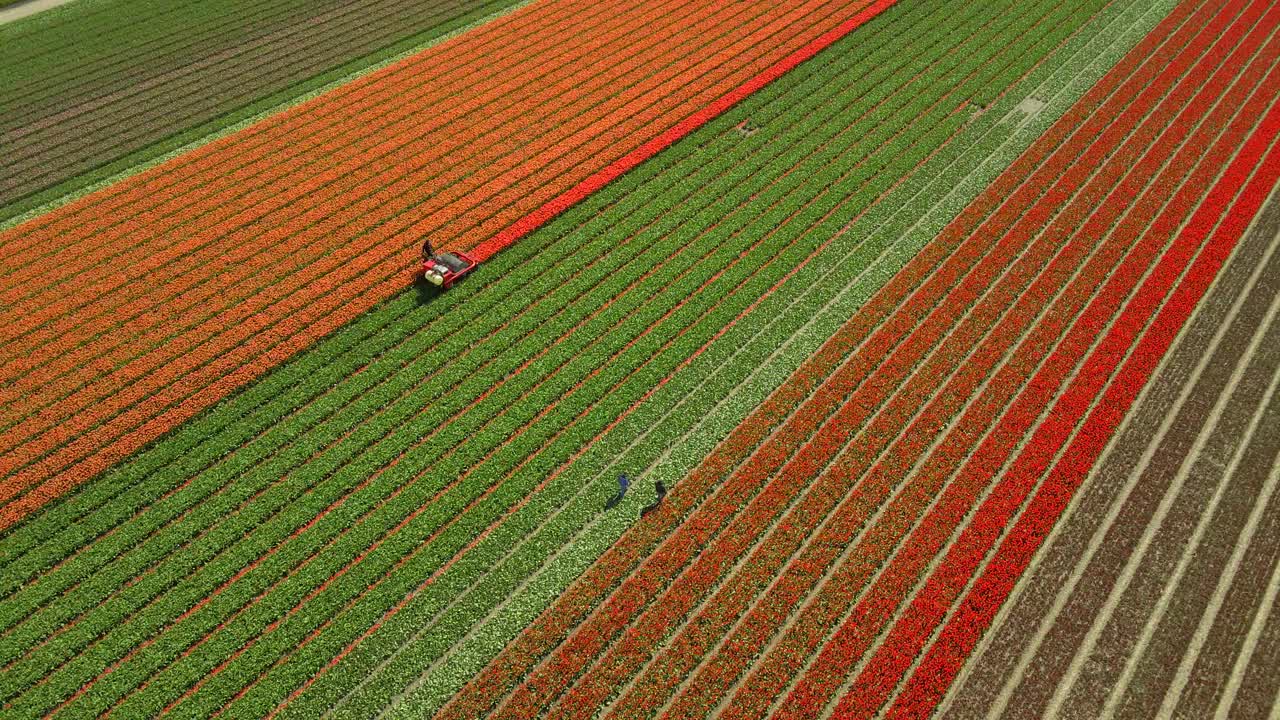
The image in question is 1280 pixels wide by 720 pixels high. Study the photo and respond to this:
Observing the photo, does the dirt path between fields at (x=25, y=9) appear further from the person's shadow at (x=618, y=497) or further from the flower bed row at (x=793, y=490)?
the flower bed row at (x=793, y=490)

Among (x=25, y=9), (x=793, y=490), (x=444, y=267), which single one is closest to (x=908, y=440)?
(x=793, y=490)

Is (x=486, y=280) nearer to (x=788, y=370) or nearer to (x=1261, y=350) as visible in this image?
(x=788, y=370)

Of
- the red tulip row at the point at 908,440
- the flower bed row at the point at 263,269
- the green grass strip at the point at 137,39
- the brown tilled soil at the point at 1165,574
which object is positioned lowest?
the brown tilled soil at the point at 1165,574

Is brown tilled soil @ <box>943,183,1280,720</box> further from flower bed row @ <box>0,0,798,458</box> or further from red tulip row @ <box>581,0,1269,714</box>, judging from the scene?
flower bed row @ <box>0,0,798,458</box>

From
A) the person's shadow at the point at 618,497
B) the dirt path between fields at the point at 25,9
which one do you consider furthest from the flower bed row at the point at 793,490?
the dirt path between fields at the point at 25,9

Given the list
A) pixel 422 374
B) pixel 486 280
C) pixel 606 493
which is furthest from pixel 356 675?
pixel 486 280

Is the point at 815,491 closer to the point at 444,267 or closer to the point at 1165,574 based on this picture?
the point at 1165,574

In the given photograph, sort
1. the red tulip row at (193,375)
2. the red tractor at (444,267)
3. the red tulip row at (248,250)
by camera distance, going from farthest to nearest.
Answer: the red tractor at (444,267), the red tulip row at (248,250), the red tulip row at (193,375)
